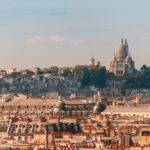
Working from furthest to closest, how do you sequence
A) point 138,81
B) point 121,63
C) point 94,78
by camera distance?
point 121,63 → point 138,81 → point 94,78

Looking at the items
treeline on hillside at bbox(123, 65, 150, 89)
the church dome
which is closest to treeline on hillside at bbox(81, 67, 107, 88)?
treeline on hillside at bbox(123, 65, 150, 89)

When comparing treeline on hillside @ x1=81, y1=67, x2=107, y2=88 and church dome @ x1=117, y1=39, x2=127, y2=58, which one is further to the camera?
church dome @ x1=117, y1=39, x2=127, y2=58

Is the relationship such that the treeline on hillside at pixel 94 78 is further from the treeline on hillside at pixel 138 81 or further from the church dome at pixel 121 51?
the church dome at pixel 121 51

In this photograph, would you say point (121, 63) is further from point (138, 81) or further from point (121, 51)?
point (138, 81)

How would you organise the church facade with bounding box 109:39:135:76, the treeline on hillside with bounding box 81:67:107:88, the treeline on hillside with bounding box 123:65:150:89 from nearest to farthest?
1. the treeline on hillside with bounding box 123:65:150:89
2. the treeline on hillside with bounding box 81:67:107:88
3. the church facade with bounding box 109:39:135:76

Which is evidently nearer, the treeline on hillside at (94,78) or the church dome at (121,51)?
the treeline on hillside at (94,78)

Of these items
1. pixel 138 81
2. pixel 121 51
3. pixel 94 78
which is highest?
pixel 121 51

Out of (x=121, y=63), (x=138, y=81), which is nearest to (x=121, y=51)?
(x=121, y=63)

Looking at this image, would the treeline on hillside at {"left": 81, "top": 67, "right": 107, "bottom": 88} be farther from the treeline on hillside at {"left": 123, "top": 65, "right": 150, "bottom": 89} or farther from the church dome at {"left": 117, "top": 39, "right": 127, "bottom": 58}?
the church dome at {"left": 117, "top": 39, "right": 127, "bottom": 58}

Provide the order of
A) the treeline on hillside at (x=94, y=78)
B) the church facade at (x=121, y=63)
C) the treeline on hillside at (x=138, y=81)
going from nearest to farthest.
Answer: the treeline on hillside at (x=138, y=81), the treeline on hillside at (x=94, y=78), the church facade at (x=121, y=63)

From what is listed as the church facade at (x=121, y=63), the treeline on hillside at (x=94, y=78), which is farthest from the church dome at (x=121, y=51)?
the treeline on hillside at (x=94, y=78)
